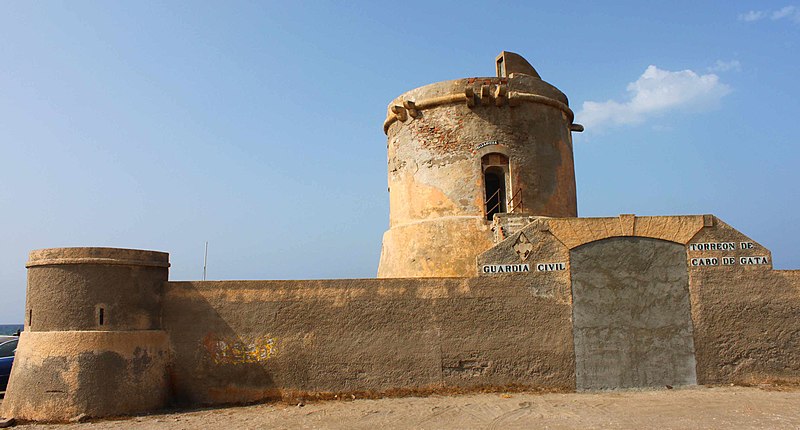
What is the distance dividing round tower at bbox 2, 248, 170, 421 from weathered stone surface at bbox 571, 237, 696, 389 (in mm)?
6669

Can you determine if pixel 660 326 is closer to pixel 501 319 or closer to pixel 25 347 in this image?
pixel 501 319

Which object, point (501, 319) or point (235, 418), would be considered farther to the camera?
point (501, 319)

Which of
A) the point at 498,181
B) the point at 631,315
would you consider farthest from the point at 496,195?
the point at 631,315

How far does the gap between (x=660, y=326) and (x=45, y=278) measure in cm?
952

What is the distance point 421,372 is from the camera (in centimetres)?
941

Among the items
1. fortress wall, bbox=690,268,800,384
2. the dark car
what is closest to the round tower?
the dark car

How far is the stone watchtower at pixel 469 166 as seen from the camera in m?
12.9

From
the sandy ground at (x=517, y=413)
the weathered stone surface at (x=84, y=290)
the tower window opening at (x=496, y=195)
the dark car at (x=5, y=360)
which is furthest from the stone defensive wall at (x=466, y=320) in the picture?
the tower window opening at (x=496, y=195)

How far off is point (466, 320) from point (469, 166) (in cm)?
445

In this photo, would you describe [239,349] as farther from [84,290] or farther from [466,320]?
[466,320]

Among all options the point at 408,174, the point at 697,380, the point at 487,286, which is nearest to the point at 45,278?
the point at 487,286

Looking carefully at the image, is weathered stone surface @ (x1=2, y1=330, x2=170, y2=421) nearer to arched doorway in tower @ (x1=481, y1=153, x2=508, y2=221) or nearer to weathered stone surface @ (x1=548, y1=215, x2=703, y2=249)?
weathered stone surface @ (x1=548, y1=215, x2=703, y2=249)

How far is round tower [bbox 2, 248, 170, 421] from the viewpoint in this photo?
27.3 ft

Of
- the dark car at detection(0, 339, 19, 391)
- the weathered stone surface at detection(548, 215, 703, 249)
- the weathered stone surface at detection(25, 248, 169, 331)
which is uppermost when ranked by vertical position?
the weathered stone surface at detection(548, 215, 703, 249)
